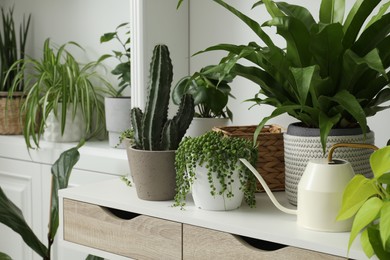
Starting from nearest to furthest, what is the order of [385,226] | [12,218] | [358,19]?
1. [385,226]
2. [358,19]
3. [12,218]

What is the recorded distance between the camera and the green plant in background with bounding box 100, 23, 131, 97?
2.29 metres

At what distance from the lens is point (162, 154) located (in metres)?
1.58

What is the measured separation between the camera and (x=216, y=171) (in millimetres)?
1451

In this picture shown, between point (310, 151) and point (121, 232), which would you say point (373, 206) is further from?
point (121, 232)

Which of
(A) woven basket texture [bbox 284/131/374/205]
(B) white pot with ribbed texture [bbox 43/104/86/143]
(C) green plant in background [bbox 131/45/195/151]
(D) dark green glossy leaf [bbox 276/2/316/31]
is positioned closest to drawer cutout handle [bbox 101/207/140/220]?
(C) green plant in background [bbox 131/45/195/151]

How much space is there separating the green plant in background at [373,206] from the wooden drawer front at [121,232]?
48 cm

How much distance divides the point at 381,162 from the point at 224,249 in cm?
45

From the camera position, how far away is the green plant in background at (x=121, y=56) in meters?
2.29

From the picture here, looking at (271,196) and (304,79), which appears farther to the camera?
(271,196)

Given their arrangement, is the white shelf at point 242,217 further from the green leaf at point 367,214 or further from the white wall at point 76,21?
the white wall at point 76,21

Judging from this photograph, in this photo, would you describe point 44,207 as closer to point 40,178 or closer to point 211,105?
point 40,178

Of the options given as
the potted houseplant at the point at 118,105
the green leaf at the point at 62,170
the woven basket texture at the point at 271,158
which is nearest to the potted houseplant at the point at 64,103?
the potted houseplant at the point at 118,105

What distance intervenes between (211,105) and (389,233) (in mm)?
816

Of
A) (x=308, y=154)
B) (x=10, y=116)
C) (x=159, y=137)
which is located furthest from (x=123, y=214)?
(x=10, y=116)
